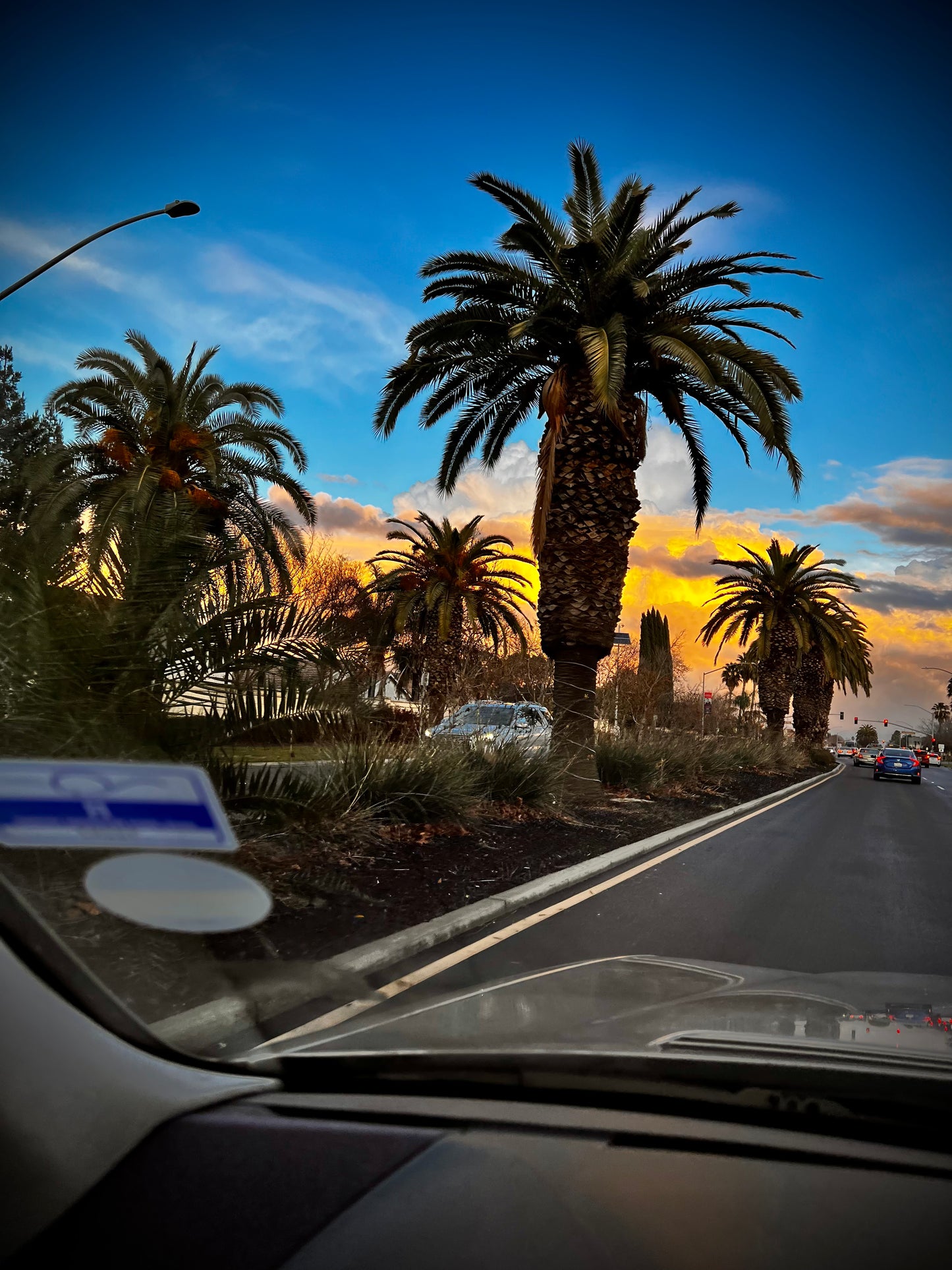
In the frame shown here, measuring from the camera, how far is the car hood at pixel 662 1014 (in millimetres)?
2205

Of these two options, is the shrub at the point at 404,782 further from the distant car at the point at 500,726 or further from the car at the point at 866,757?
the car at the point at 866,757

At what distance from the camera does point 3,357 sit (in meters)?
33.7

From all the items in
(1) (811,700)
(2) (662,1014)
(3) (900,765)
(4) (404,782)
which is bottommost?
(3) (900,765)

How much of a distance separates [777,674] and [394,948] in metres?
33.3

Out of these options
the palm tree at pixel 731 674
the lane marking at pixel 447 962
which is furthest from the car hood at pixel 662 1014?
the palm tree at pixel 731 674

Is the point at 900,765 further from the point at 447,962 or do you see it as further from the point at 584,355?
the point at 447,962

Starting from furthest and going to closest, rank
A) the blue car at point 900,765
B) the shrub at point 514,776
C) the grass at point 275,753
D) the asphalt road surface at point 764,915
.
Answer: the blue car at point 900,765
the shrub at point 514,776
the grass at point 275,753
the asphalt road surface at point 764,915

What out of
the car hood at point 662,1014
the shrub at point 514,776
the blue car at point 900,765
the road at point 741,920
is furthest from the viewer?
the blue car at point 900,765

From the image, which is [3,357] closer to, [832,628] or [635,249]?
[635,249]

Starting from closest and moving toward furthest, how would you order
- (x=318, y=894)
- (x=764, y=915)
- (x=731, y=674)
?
(x=318, y=894) < (x=764, y=915) < (x=731, y=674)

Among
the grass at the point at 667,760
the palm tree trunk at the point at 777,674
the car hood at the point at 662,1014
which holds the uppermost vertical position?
the palm tree trunk at the point at 777,674

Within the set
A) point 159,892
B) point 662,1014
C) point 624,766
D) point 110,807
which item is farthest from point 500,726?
point 662,1014

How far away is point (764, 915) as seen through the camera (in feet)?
23.1

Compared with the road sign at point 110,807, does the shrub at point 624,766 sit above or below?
below
